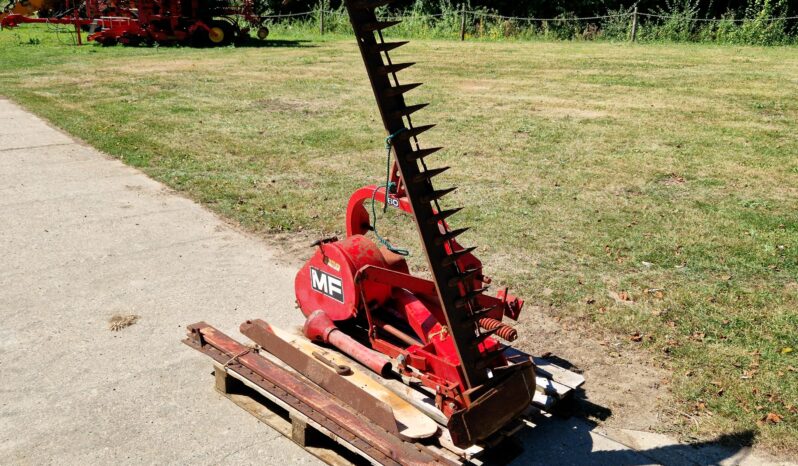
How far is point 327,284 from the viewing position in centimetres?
495

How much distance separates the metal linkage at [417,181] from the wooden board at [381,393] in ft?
1.55

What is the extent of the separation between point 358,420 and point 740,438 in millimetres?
2223

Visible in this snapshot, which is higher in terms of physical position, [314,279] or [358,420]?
[314,279]

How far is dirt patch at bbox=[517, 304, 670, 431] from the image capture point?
4.60 m

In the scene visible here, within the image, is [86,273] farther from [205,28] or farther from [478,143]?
[205,28]

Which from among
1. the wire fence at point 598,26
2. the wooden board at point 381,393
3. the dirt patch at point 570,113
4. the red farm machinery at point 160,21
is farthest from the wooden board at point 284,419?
the red farm machinery at point 160,21

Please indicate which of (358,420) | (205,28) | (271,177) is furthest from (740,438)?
(205,28)

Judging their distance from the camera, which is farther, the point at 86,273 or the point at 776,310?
the point at 86,273

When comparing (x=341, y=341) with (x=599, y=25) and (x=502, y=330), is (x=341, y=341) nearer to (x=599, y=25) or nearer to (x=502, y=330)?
(x=502, y=330)

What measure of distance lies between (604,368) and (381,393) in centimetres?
165

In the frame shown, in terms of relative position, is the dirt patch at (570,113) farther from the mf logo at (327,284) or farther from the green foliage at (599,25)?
the green foliage at (599,25)

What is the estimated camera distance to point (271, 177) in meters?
9.59

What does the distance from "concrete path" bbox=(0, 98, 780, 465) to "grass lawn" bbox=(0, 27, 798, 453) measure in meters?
0.68

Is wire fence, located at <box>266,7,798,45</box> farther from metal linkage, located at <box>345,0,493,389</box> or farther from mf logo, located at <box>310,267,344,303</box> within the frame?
metal linkage, located at <box>345,0,493,389</box>
